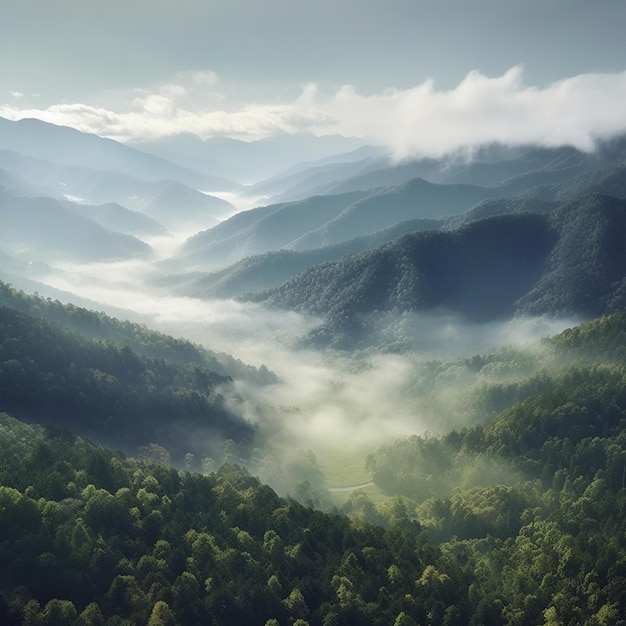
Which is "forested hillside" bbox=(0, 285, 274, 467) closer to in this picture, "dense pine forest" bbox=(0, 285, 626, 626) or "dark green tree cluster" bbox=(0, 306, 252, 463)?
"dark green tree cluster" bbox=(0, 306, 252, 463)

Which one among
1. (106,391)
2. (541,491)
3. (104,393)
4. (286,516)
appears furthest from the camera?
(106,391)

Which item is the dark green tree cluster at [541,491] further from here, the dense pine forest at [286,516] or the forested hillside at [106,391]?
the forested hillside at [106,391]

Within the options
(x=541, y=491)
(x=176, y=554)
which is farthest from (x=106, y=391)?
(x=541, y=491)

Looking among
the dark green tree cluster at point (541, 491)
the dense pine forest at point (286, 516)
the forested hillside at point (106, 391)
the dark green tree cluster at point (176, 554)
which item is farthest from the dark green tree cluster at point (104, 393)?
the dark green tree cluster at point (541, 491)

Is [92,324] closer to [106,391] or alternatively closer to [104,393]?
[106,391]

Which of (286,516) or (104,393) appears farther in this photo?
(104,393)

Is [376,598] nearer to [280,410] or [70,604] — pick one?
[70,604]

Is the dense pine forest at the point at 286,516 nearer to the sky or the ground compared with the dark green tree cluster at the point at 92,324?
nearer to the ground

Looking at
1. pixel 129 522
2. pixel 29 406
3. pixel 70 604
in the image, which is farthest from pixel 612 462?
pixel 29 406

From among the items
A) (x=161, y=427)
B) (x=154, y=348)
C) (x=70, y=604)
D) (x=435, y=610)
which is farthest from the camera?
(x=154, y=348)
